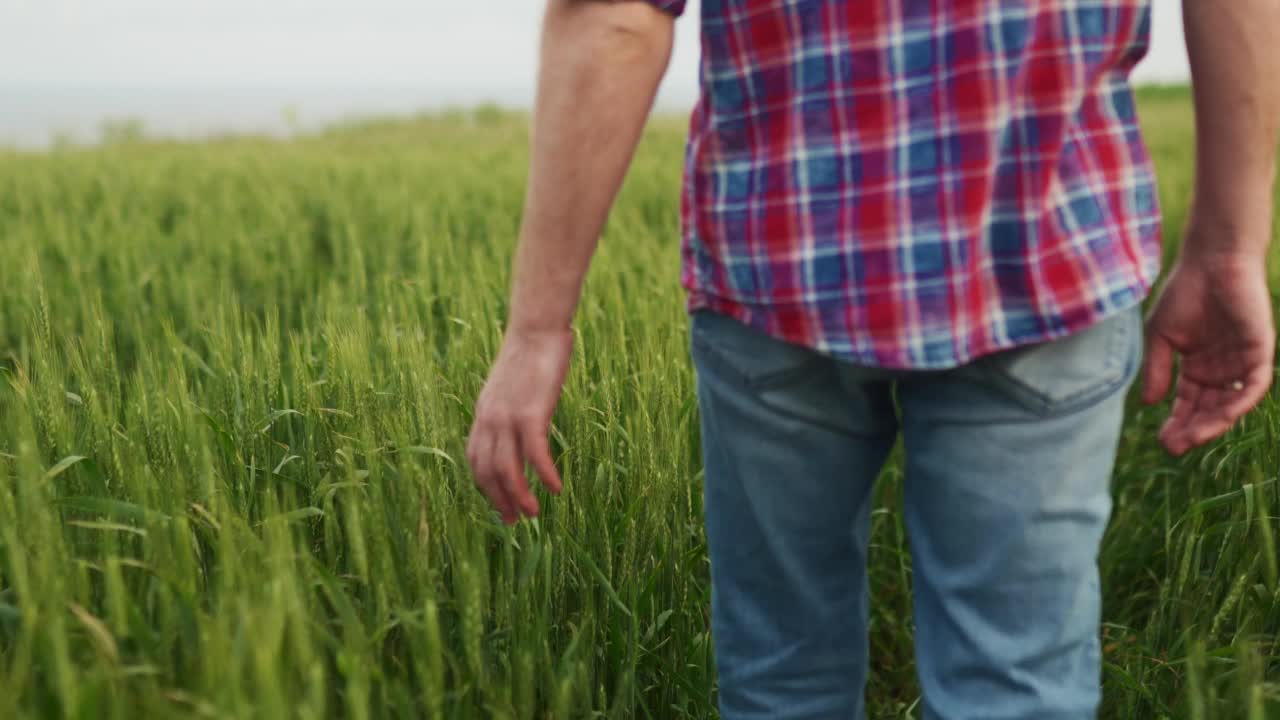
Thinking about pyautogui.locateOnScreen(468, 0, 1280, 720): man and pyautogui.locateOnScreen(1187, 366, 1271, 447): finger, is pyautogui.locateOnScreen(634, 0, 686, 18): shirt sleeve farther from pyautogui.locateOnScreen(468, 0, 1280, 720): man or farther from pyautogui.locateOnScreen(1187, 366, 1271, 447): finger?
pyautogui.locateOnScreen(1187, 366, 1271, 447): finger

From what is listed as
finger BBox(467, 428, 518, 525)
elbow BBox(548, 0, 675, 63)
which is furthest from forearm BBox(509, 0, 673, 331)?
finger BBox(467, 428, 518, 525)

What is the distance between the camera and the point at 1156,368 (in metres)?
1.00

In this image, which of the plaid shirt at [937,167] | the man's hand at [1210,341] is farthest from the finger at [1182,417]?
the plaid shirt at [937,167]

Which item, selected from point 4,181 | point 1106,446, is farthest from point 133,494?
point 4,181

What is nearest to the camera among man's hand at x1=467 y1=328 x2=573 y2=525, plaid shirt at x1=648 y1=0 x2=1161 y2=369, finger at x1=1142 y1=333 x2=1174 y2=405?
plaid shirt at x1=648 y1=0 x2=1161 y2=369

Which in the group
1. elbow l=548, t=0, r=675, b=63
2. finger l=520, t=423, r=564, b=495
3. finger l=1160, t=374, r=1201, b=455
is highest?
elbow l=548, t=0, r=675, b=63

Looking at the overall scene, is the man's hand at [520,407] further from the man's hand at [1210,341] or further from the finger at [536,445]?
the man's hand at [1210,341]

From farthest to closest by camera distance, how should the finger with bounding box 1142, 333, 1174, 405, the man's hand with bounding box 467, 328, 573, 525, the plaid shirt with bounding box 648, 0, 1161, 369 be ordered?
the finger with bounding box 1142, 333, 1174, 405
the man's hand with bounding box 467, 328, 573, 525
the plaid shirt with bounding box 648, 0, 1161, 369

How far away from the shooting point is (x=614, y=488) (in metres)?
1.45

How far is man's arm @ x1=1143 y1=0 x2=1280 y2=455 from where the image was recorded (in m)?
0.79

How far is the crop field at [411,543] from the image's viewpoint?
90 cm

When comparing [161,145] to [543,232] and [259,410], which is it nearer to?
[259,410]

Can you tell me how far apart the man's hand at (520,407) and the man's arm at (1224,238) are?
1.63ft

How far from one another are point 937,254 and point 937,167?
6cm
